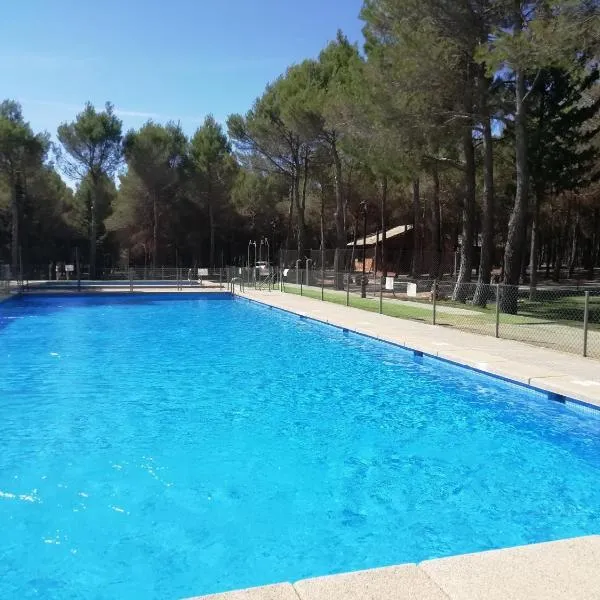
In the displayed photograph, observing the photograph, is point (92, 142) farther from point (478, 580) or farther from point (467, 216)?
point (478, 580)

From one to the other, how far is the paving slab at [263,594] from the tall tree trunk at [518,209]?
14001 mm

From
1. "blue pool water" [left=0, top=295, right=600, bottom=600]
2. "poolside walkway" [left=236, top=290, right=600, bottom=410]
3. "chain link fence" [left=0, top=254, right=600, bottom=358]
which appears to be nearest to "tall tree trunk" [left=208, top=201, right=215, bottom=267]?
"chain link fence" [left=0, top=254, right=600, bottom=358]

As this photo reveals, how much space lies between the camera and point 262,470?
590 cm

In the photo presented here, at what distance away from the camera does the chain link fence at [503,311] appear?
12339 mm

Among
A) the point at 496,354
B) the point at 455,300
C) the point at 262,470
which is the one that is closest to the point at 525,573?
the point at 262,470

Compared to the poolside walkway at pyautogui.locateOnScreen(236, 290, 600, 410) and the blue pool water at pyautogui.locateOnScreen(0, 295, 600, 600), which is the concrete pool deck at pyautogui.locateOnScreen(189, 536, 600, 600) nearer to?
the blue pool water at pyautogui.locateOnScreen(0, 295, 600, 600)

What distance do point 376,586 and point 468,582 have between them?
488 millimetres

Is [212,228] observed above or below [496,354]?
above

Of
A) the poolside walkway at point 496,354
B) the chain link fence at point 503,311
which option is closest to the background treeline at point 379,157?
the chain link fence at point 503,311

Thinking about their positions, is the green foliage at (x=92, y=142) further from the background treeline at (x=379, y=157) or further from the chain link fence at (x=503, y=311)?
the chain link fence at (x=503, y=311)

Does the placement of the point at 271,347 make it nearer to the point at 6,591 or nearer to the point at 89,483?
the point at 89,483

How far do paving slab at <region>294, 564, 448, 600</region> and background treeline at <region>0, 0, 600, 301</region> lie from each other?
10617 mm

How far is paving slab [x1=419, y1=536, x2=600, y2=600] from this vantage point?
292 centimetres

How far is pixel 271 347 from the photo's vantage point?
13.2m
